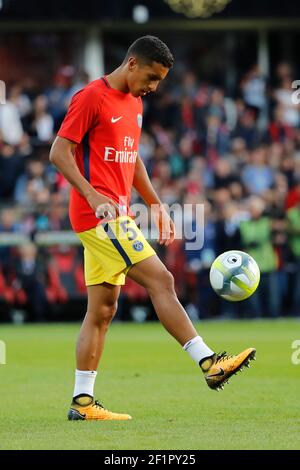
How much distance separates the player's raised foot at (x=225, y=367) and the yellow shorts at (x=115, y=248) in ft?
3.05

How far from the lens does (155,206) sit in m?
9.12

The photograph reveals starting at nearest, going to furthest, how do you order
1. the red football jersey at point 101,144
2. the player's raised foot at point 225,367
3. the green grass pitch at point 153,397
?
the green grass pitch at point 153,397 < the player's raised foot at point 225,367 < the red football jersey at point 101,144

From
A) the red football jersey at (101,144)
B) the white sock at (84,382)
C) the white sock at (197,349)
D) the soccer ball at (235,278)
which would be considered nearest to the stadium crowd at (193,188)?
the soccer ball at (235,278)

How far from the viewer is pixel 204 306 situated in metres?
21.1

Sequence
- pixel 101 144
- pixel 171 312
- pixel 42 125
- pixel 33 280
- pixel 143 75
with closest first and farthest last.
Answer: pixel 171 312
pixel 143 75
pixel 101 144
pixel 33 280
pixel 42 125

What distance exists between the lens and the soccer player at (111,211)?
842cm

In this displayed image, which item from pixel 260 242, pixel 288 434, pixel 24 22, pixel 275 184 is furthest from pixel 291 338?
pixel 24 22

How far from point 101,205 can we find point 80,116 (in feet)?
2.29

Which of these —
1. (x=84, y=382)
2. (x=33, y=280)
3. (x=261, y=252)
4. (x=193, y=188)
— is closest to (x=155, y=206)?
(x=84, y=382)

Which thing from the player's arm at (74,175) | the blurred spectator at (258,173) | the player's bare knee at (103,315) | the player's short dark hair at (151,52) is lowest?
the player's bare knee at (103,315)

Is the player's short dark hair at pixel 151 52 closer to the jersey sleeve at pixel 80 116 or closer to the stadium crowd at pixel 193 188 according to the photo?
the jersey sleeve at pixel 80 116

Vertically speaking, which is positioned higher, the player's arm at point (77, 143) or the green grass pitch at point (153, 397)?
the player's arm at point (77, 143)

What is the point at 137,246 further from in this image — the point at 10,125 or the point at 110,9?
the point at 110,9
